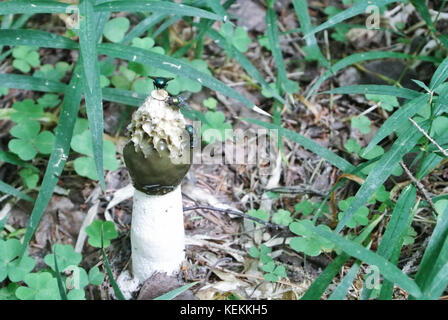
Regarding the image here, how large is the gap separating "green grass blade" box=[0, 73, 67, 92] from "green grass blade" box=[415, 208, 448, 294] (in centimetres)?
235

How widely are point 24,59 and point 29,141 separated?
0.76 metres

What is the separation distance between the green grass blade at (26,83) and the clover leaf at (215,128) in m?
0.97

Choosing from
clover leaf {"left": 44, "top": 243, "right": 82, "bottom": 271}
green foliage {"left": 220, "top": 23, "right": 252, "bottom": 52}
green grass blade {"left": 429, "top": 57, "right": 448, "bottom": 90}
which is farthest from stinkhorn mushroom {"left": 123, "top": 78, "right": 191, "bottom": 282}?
green foliage {"left": 220, "top": 23, "right": 252, "bottom": 52}

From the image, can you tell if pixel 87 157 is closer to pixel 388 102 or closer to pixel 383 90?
pixel 383 90

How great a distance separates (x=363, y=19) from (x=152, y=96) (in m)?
2.57

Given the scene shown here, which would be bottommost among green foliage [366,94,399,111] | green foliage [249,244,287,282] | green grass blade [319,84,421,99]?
green foliage [249,244,287,282]

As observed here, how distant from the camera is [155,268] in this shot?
296 centimetres

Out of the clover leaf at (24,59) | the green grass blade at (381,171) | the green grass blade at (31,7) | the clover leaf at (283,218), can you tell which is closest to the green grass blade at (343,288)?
the green grass blade at (381,171)

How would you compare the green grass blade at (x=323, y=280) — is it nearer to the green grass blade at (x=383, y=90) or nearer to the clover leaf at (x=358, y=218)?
the clover leaf at (x=358, y=218)

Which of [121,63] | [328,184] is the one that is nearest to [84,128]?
[121,63]

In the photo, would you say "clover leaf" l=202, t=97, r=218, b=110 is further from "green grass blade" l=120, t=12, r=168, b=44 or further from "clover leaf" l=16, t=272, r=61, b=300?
"clover leaf" l=16, t=272, r=61, b=300

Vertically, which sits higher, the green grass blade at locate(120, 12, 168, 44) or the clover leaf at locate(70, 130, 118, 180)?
the green grass blade at locate(120, 12, 168, 44)

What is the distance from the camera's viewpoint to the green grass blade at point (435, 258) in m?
2.33

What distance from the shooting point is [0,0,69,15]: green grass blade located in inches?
107
